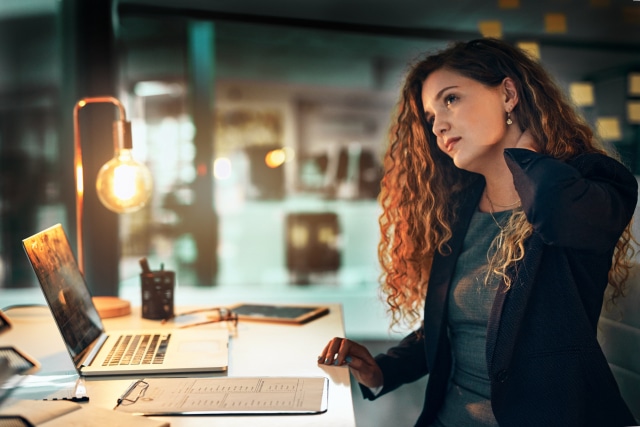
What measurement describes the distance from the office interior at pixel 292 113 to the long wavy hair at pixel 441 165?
1.16m

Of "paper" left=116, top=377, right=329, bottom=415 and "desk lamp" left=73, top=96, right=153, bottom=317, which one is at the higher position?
"desk lamp" left=73, top=96, right=153, bottom=317

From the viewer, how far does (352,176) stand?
328 centimetres

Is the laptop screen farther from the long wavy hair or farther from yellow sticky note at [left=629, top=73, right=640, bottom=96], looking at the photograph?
yellow sticky note at [left=629, top=73, right=640, bottom=96]

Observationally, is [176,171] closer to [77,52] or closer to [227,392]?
[77,52]

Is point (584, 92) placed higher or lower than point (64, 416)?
higher

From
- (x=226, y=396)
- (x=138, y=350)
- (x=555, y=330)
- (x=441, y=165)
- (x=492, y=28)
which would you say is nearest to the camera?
(x=226, y=396)

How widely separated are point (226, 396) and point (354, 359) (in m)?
0.42

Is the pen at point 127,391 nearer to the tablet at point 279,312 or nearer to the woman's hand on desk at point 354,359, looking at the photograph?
the woman's hand on desk at point 354,359

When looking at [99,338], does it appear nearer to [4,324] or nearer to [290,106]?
[4,324]

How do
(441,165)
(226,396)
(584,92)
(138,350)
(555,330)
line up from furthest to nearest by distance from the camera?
(584,92) < (441,165) < (138,350) < (555,330) < (226,396)

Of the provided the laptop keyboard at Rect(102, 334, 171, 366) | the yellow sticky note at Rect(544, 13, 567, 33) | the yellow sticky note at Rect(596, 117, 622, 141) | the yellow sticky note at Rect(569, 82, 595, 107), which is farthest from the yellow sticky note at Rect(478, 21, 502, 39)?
the laptop keyboard at Rect(102, 334, 171, 366)

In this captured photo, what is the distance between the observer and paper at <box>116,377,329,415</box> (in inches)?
40.6

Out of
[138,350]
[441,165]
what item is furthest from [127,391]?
[441,165]

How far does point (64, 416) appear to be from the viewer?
958mm
